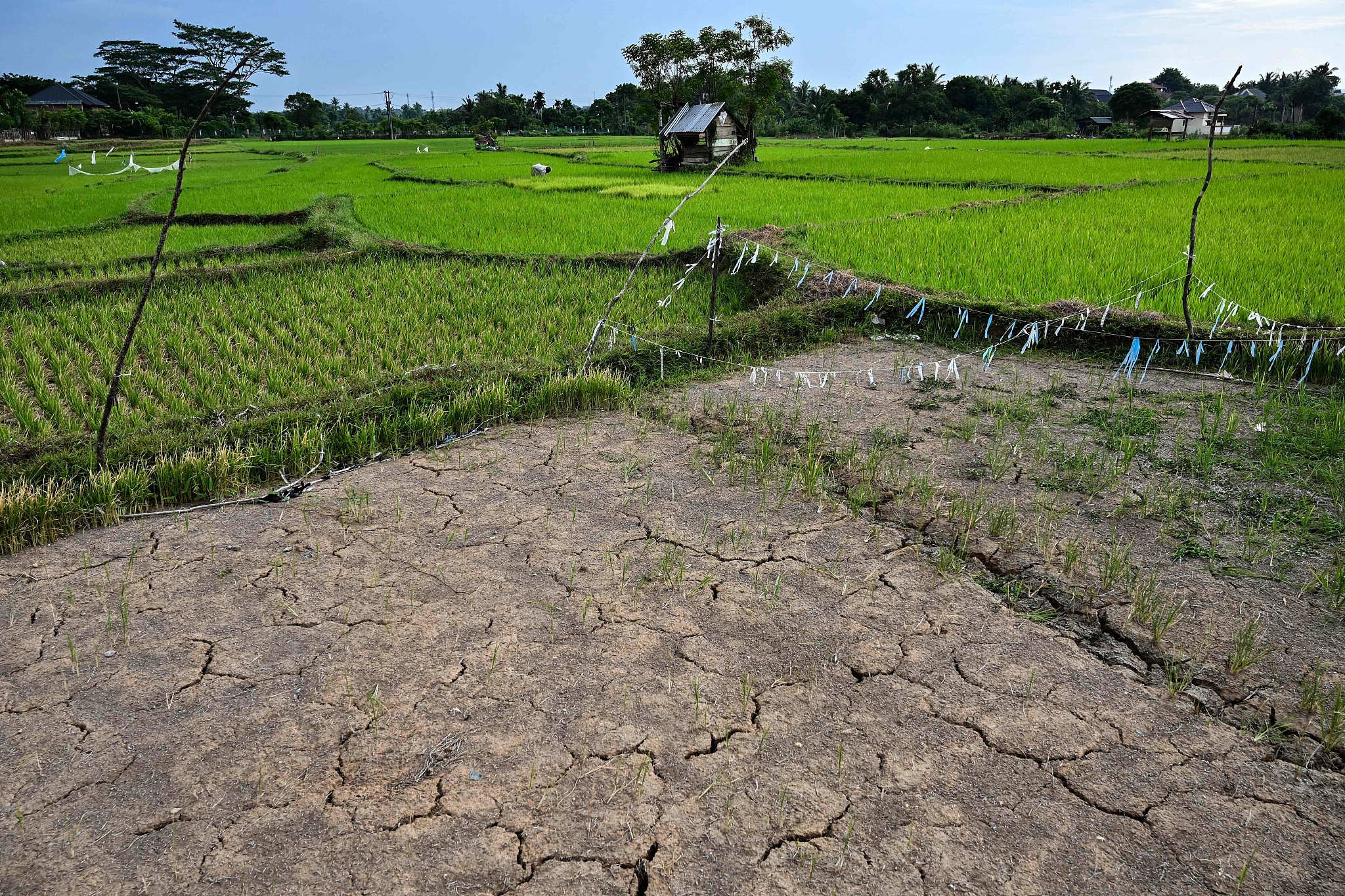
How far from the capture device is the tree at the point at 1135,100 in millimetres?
38594

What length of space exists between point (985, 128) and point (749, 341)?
4482 centimetres

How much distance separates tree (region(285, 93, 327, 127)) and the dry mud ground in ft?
157

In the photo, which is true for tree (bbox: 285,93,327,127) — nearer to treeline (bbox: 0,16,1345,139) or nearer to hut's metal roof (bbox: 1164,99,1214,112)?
treeline (bbox: 0,16,1345,139)

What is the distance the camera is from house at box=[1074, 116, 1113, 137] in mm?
40906

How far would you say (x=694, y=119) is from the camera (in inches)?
844

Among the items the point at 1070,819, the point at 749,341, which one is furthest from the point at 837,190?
the point at 1070,819

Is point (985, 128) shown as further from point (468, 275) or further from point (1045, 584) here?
point (1045, 584)

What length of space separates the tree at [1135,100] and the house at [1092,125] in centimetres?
112

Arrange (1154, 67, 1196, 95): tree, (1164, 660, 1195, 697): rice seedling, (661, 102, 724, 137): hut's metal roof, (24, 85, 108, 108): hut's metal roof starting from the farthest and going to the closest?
(1154, 67, 1196, 95): tree → (24, 85, 108, 108): hut's metal roof → (661, 102, 724, 137): hut's metal roof → (1164, 660, 1195, 697): rice seedling

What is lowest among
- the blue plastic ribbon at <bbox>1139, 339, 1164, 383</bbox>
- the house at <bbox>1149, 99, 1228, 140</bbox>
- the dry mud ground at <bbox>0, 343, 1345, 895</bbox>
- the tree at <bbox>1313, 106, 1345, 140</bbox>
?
the dry mud ground at <bbox>0, 343, 1345, 895</bbox>

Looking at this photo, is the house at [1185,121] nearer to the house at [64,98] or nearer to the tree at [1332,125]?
the tree at [1332,125]

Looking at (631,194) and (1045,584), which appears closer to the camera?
(1045,584)

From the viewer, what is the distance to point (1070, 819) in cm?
212

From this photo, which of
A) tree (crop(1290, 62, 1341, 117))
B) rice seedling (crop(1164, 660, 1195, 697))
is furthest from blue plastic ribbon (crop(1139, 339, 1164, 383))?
tree (crop(1290, 62, 1341, 117))
